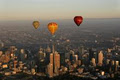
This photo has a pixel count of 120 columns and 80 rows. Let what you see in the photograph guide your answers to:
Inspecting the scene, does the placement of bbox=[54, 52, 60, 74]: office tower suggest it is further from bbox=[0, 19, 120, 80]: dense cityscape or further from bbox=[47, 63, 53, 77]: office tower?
bbox=[47, 63, 53, 77]: office tower

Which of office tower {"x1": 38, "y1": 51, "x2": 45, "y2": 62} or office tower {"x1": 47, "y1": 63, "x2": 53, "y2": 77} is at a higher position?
office tower {"x1": 38, "y1": 51, "x2": 45, "y2": 62}

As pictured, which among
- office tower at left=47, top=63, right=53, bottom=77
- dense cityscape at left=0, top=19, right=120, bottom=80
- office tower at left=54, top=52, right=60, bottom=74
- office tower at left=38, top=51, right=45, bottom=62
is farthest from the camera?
office tower at left=38, top=51, right=45, bottom=62

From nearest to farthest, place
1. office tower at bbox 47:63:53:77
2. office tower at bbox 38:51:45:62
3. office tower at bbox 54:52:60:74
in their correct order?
office tower at bbox 47:63:53:77 < office tower at bbox 54:52:60:74 < office tower at bbox 38:51:45:62

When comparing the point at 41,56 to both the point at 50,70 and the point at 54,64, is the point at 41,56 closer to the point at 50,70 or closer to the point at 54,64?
the point at 54,64

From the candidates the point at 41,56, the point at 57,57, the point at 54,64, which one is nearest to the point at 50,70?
the point at 54,64

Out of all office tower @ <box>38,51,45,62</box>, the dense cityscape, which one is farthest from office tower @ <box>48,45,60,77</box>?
office tower @ <box>38,51,45,62</box>

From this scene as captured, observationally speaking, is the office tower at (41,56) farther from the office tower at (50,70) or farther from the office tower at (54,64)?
the office tower at (50,70)

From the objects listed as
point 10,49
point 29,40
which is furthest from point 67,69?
point 29,40

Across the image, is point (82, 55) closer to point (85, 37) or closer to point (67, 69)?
point (67, 69)

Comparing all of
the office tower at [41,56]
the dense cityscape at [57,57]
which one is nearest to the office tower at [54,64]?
the dense cityscape at [57,57]
